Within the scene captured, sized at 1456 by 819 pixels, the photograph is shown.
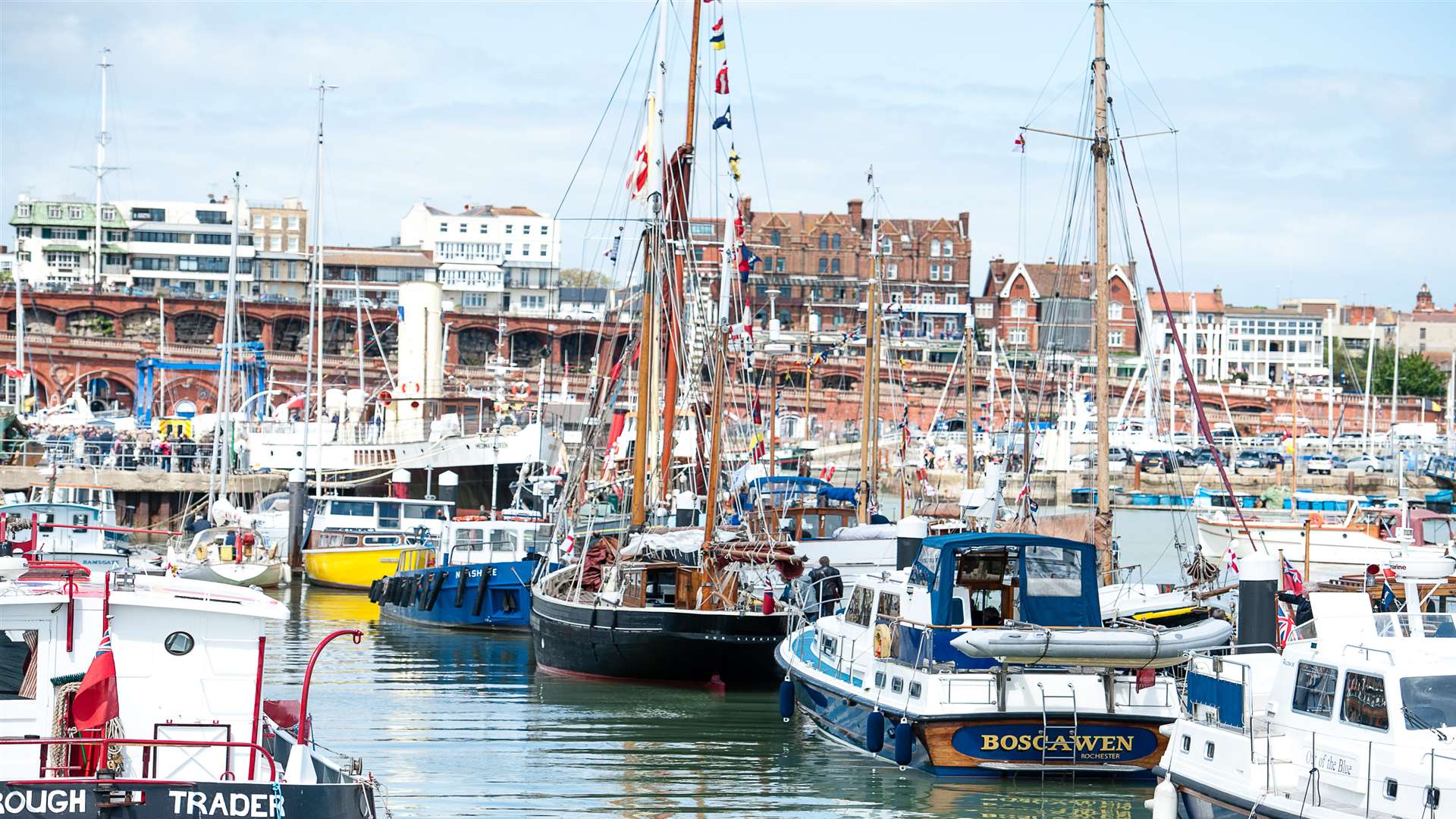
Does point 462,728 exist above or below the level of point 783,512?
below

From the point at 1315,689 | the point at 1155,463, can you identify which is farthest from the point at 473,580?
the point at 1155,463

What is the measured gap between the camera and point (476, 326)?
11925 cm

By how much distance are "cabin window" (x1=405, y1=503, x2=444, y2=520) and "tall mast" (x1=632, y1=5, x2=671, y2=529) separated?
46.4ft

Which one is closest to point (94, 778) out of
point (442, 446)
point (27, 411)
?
point (442, 446)

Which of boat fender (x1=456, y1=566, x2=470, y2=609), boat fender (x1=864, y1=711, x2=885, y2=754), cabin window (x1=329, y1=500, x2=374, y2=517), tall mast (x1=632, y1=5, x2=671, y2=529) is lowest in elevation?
boat fender (x1=456, y1=566, x2=470, y2=609)

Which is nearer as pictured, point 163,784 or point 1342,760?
point 163,784

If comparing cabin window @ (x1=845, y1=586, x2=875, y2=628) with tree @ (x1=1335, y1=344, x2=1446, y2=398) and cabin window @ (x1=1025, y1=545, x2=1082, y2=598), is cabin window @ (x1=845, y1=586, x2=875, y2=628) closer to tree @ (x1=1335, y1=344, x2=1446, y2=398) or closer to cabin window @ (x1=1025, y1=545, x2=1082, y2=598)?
cabin window @ (x1=1025, y1=545, x2=1082, y2=598)

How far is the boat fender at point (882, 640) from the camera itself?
69.9 ft

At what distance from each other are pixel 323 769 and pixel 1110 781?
932 cm

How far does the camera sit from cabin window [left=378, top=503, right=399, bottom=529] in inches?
1785

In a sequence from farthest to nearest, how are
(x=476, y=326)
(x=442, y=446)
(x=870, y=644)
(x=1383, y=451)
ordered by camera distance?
(x=476, y=326) → (x=1383, y=451) → (x=442, y=446) → (x=870, y=644)

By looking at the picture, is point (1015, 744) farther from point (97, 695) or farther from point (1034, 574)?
point (97, 695)

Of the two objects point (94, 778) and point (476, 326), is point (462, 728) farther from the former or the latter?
point (476, 326)

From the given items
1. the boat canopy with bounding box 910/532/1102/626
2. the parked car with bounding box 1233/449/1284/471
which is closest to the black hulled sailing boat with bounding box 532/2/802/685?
the boat canopy with bounding box 910/532/1102/626
